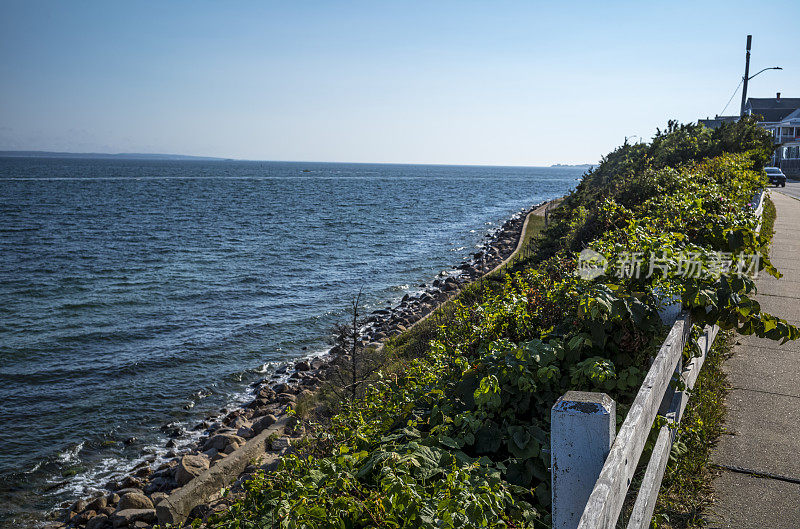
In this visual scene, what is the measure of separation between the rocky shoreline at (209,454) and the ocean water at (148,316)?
0.51 m

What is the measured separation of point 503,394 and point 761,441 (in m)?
2.22

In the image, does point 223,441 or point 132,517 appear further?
point 223,441

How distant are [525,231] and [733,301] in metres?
29.4

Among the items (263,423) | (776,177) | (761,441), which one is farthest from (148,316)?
(776,177)

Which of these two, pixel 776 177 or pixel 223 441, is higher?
pixel 776 177

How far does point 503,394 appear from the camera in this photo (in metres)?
3.70

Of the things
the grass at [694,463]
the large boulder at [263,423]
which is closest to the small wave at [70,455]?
the large boulder at [263,423]

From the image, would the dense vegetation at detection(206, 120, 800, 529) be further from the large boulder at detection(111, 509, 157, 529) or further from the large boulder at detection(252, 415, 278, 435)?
the large boulder at detection(252, 415, 278, 435)

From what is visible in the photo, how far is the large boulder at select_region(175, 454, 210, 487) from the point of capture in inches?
351

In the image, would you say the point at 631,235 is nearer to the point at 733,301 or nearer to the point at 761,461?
the point at 733,301

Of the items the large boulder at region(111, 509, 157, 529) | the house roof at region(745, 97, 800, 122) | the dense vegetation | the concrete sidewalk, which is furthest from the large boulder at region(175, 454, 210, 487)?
the house roof at region(745, 97, 800, 122)

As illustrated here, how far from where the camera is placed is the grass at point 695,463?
130 inches

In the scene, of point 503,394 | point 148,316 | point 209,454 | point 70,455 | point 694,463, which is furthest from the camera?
point 148,316

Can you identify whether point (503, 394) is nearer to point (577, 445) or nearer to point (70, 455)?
point (577, 445)
